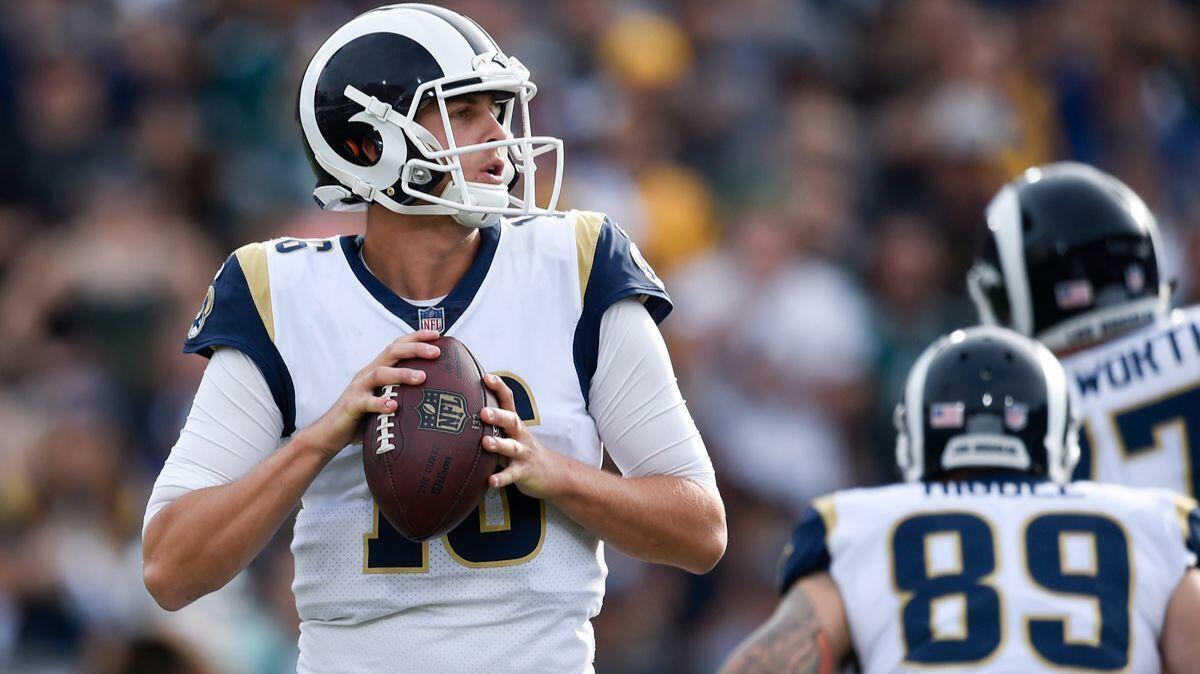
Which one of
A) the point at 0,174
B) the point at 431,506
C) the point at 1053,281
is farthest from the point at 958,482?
the point at 0,174

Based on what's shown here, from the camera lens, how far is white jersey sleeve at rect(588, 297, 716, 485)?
302 cm

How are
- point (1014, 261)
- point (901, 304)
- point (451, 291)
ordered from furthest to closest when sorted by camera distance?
point (901, 304)
point (1014, 261)
point (451, 291)

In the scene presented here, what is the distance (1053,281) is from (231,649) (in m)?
3.29

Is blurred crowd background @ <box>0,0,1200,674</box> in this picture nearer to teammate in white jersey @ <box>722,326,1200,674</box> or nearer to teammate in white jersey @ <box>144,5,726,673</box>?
teammate in white jersey @ <box>722,326,1200,674</box>

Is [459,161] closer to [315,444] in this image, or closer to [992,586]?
[315,444]

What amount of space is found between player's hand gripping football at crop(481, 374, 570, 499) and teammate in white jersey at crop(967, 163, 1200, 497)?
2.44 metres

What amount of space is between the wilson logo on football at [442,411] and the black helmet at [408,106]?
37 cm

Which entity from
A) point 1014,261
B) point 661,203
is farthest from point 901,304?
point 1014,261

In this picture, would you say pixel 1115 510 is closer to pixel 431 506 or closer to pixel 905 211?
pixel 431 506

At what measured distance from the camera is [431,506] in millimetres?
2736

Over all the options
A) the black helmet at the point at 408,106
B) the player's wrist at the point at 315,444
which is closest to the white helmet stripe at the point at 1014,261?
the black helmet at the point at 408,106

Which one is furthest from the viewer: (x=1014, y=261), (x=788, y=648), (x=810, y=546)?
(x=1014, y=261)

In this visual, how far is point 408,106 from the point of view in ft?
9.87

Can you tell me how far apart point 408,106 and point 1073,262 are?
8.63 ft
